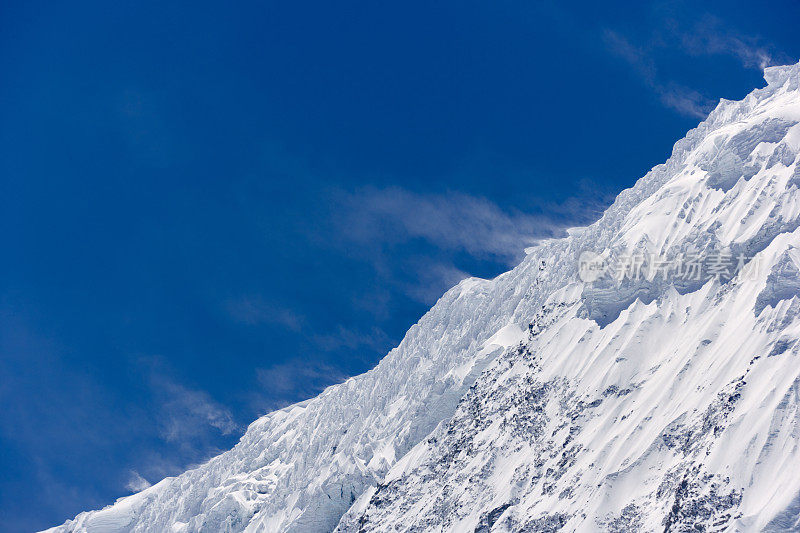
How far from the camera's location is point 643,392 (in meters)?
146

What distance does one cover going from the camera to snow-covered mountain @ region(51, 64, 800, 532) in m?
118

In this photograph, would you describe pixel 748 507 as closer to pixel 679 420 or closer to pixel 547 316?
pixel 679 420

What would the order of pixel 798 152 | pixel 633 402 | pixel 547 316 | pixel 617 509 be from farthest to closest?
pixel 547 316 → pixel 798 152 → pixel 633 402 → pixel 617 509

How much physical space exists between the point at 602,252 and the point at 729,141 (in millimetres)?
35040

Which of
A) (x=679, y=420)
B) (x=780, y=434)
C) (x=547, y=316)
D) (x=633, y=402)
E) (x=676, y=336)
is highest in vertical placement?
(x=547, y=316)

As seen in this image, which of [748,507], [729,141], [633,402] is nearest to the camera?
[748,507]

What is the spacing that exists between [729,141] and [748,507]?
90386mm

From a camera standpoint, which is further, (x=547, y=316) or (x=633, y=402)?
(x=547, y=316)

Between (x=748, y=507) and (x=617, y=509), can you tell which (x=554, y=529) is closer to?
(x=617, y=509)

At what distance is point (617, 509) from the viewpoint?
126 meters

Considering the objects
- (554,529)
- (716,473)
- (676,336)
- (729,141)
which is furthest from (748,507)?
(729,141)

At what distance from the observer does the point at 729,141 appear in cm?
17338

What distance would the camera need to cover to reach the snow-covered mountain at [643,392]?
118438mm

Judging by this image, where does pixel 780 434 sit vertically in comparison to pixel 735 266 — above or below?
below
